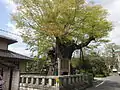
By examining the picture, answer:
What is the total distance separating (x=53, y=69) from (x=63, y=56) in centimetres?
247

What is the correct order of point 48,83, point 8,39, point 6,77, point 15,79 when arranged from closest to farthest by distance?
point 48,83 → point 6,77 → point 15,79 → point 8,39

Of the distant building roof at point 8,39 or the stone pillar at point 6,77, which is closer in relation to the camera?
the stone pillar at point 6,77

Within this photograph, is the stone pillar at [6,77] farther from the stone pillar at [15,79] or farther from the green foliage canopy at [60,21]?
the green foliage canopy at [60,21]

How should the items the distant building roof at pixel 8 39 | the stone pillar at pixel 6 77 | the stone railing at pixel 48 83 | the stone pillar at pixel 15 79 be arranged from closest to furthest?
the stone railing at pixel 48 83 → the stone pillar at pixel 6 77 → the stone pillar at pixel 15 79 → the distant building roof at pixel 8 39

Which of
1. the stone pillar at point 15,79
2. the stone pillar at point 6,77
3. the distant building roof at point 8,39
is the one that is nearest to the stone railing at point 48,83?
the stone pillar at point 15,79

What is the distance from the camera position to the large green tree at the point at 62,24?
18.2 meters

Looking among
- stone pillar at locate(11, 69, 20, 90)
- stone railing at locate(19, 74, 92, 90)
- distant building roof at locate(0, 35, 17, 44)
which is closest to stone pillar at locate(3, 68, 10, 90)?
stone pillar at locate(11, 69, 20, 90)

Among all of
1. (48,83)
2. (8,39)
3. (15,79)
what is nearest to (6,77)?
(15,79)

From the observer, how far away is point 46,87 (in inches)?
482

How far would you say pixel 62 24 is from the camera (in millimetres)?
18625

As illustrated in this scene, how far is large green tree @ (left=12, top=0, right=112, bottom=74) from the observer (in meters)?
18.2

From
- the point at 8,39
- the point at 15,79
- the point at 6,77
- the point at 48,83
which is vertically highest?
the point at 8,39

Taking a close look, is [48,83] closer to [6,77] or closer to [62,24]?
[6,77]

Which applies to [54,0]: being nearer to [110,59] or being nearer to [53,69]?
[53,69]
